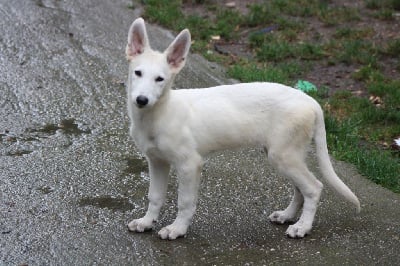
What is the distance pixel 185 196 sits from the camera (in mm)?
4250

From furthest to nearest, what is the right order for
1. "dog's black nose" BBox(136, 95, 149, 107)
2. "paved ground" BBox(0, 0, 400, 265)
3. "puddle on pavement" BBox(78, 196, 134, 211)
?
"puddle on pavement" BBox(78, 196, 134, 211) → "paved ground" BBox(0, 0, 400, 265) → "dog's black nose" BBox(136, 95, 149, 107)

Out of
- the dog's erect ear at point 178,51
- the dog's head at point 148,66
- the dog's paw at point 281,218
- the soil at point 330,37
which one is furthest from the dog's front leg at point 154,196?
the soil at point 330,37

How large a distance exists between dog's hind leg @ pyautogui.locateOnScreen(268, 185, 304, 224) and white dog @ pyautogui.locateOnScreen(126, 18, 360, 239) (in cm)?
14

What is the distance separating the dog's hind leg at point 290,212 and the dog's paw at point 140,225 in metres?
0.82

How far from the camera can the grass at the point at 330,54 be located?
6.14 metres

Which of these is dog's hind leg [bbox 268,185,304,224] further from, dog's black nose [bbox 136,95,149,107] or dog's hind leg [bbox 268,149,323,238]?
dog's black nose [bbox 136,95,149,107]

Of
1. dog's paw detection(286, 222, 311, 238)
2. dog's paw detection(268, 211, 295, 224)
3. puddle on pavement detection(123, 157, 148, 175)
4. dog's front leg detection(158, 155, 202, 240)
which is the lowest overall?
puddle on pavement detection(123, 157, 148, 175)

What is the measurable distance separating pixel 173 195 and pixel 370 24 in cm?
516

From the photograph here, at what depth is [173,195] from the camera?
498cm

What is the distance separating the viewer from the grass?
614 cm

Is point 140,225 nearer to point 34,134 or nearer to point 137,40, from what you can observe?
point 137,40

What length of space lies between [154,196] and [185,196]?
248mm

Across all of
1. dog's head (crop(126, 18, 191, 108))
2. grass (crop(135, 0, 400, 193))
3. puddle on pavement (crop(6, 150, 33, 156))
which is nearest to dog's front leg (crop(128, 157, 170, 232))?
dog's head (crop(126, 18, 191, 108))

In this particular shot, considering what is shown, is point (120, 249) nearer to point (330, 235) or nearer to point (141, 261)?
point (141, 261)
